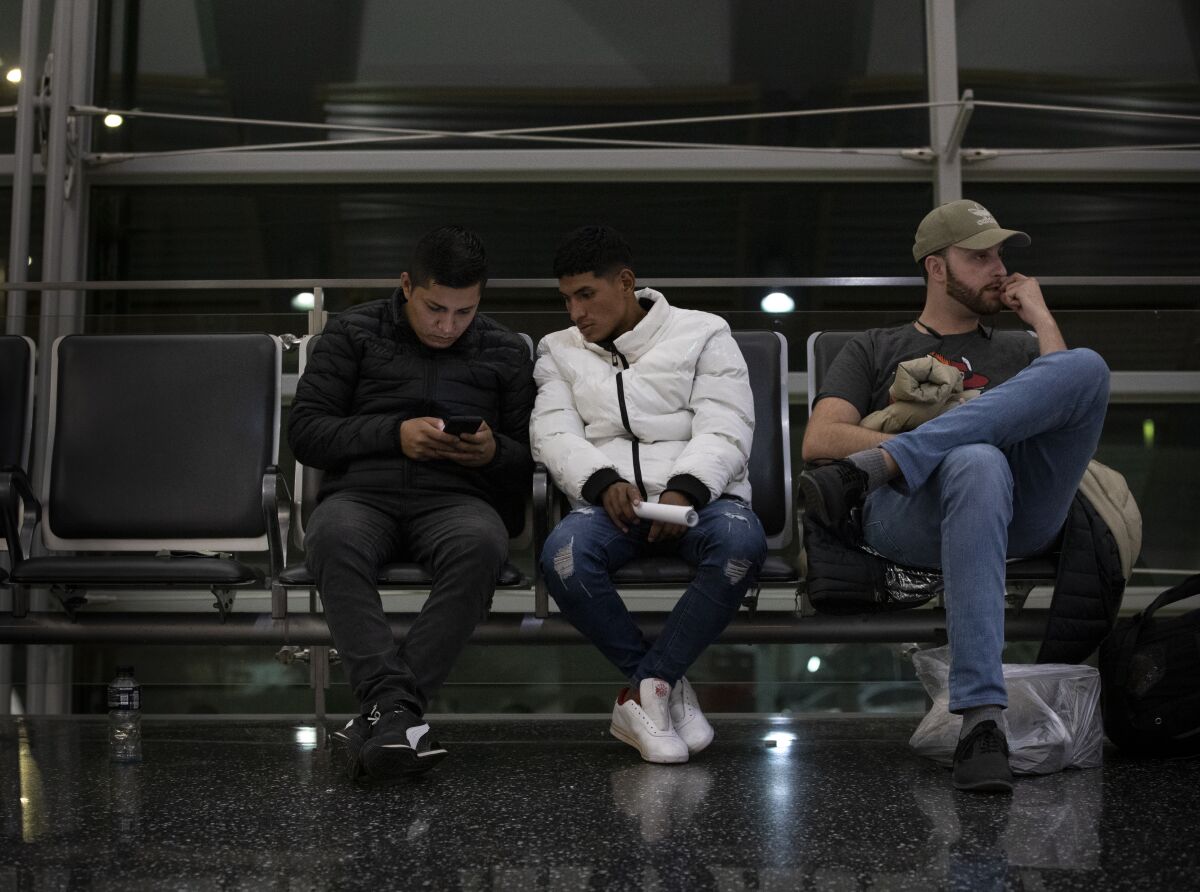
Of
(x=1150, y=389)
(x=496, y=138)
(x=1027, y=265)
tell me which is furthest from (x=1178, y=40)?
(x=496, y=138)

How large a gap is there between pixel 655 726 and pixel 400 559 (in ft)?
2.21

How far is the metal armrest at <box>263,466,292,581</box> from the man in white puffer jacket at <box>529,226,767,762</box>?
24.6 inches

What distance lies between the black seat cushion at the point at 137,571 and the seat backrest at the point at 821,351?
4.76ft

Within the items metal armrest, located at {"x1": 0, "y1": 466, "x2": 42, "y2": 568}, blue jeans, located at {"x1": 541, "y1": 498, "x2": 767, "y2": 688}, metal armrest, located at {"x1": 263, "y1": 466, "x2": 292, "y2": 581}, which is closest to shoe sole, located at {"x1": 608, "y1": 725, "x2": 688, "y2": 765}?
blue jeans, located at {"x1": 541, "y1": 498, "x2": 767, "y2": 688}

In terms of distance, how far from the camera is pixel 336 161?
15.2ft

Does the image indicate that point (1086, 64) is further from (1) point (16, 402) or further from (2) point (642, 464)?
(1) point (16, 402)

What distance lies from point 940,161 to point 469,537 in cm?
275

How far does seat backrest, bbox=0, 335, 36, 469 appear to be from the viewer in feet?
10.4

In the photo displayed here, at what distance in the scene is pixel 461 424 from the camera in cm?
274

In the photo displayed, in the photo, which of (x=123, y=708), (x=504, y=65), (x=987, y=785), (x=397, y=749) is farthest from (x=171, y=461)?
(x=504, y=65)

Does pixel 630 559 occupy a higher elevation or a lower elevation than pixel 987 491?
lower

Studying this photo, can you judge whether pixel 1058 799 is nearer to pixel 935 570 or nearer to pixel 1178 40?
pixel 935 570

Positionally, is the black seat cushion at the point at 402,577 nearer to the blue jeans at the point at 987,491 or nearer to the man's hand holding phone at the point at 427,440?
the man's hand holding phone at the point at 427,440

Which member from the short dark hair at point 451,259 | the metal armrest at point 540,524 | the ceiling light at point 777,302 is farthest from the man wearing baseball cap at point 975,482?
the ceiling light at point 777,302
